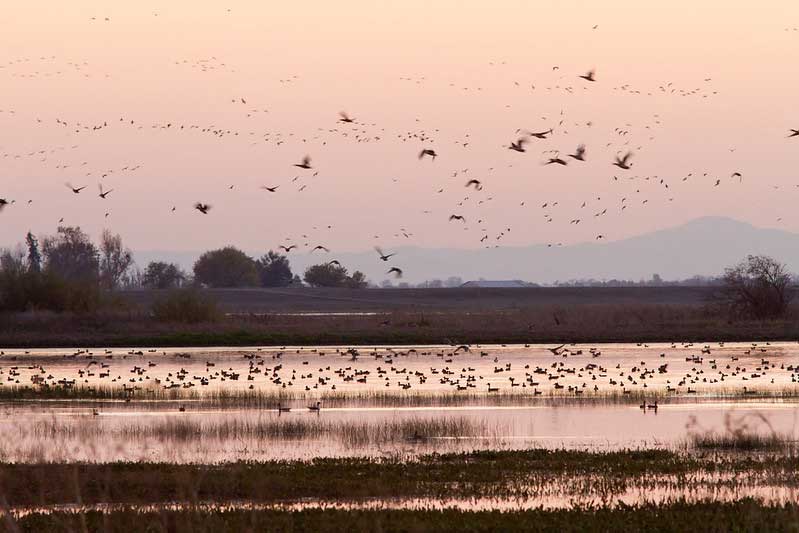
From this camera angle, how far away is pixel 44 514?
799 inches

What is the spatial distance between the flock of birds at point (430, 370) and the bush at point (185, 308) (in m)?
20.1

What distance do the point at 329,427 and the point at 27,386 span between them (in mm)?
16790

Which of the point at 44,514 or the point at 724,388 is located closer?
the point at 44,514

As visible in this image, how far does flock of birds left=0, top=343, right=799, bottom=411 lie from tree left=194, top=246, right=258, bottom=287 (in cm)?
11770

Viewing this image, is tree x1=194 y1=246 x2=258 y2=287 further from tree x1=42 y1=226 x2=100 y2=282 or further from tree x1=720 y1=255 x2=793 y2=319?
tree x1=720 y1=255 x2=793 y2=319

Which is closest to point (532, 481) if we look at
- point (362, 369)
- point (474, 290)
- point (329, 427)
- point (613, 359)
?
point (329, 427)

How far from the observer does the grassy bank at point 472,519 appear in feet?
62.1

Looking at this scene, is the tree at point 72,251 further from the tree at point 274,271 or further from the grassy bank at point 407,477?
the grassy bank at point 407,477

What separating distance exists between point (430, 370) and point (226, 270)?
137916 mm

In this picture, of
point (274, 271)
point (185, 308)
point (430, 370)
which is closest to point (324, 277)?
point (274, 271)

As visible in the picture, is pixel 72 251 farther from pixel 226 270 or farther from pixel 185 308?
pixel 185 308

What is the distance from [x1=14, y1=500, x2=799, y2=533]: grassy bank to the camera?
18922 millimetres

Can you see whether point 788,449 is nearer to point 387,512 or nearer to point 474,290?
point 387,512

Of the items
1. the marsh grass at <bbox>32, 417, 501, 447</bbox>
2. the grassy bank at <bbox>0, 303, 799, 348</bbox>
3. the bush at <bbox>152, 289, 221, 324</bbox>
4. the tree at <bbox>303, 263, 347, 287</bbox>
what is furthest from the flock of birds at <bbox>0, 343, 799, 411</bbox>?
the tree at <bbox>303, 263, 347, 287</bbox>
